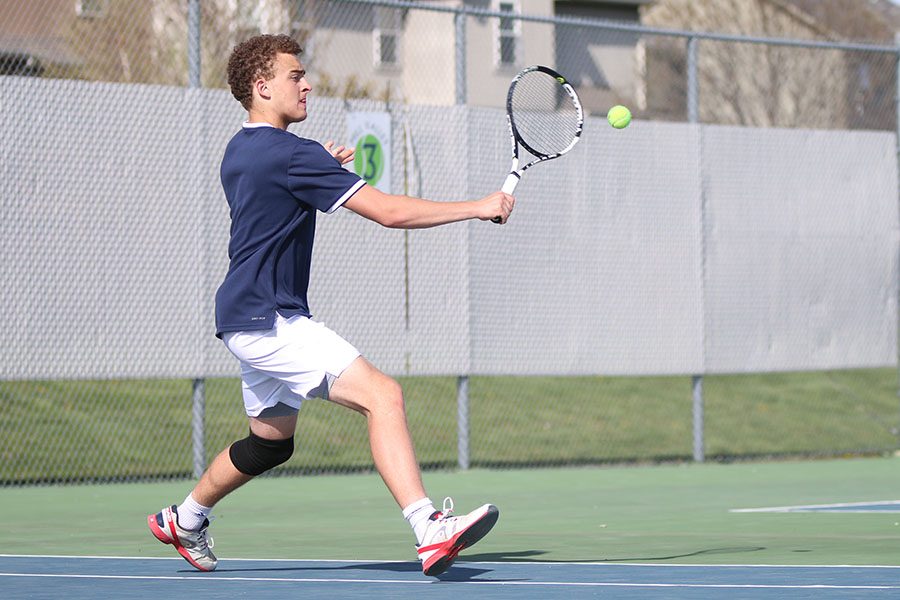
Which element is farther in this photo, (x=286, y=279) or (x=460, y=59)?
(x=460, y=59)

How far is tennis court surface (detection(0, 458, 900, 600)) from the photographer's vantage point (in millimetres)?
5637

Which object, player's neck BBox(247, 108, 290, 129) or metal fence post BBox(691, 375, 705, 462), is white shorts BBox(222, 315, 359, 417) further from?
metal fence post BBox(691, 375, 705, 462)

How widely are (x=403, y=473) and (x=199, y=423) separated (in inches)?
212

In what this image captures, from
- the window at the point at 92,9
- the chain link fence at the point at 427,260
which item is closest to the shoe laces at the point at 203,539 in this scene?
the chain link fence at the point at 427,260

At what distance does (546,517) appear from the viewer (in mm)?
8828

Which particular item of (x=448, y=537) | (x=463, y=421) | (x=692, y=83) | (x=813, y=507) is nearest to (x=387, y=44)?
(x=692, y=83)

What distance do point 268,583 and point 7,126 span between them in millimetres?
5190

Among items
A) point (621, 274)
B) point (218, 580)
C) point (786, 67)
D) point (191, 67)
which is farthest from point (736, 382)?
point (218, 580)

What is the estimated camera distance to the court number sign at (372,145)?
37.3ft

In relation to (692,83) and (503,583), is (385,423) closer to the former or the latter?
(503,583)

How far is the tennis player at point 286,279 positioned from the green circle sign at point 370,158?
5133 mm

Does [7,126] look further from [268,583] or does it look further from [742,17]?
[742,17]

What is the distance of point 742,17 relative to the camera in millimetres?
31234

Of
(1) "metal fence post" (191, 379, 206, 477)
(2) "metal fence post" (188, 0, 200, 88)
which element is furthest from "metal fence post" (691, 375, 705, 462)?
(2) "metal fence post" (188, 0, 200, 88)
